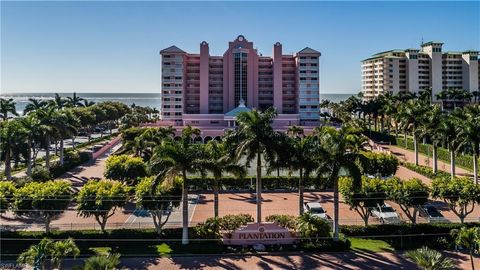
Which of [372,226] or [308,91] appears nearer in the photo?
[372,226]

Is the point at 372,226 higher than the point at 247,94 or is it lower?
lower

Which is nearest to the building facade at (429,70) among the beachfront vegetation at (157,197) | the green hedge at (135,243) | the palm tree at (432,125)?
the palm tree at (432,125)

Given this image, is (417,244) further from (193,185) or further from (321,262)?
(193,185)

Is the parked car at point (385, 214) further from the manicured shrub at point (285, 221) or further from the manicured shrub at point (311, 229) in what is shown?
the manicured shrub at point (285, 221)

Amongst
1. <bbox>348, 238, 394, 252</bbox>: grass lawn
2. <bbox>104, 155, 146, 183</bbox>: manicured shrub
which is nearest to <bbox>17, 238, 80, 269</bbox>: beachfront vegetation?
<bbox>348, 238, 394, 252</bbox>: grass lawn

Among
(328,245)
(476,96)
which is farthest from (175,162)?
(476,96)

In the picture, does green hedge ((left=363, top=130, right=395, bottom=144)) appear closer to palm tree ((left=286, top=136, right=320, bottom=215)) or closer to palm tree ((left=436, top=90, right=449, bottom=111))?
palm tree ((left=436, top=90, right=449, bottom=111))

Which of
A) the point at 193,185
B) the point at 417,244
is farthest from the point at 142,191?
the point at 417,244
